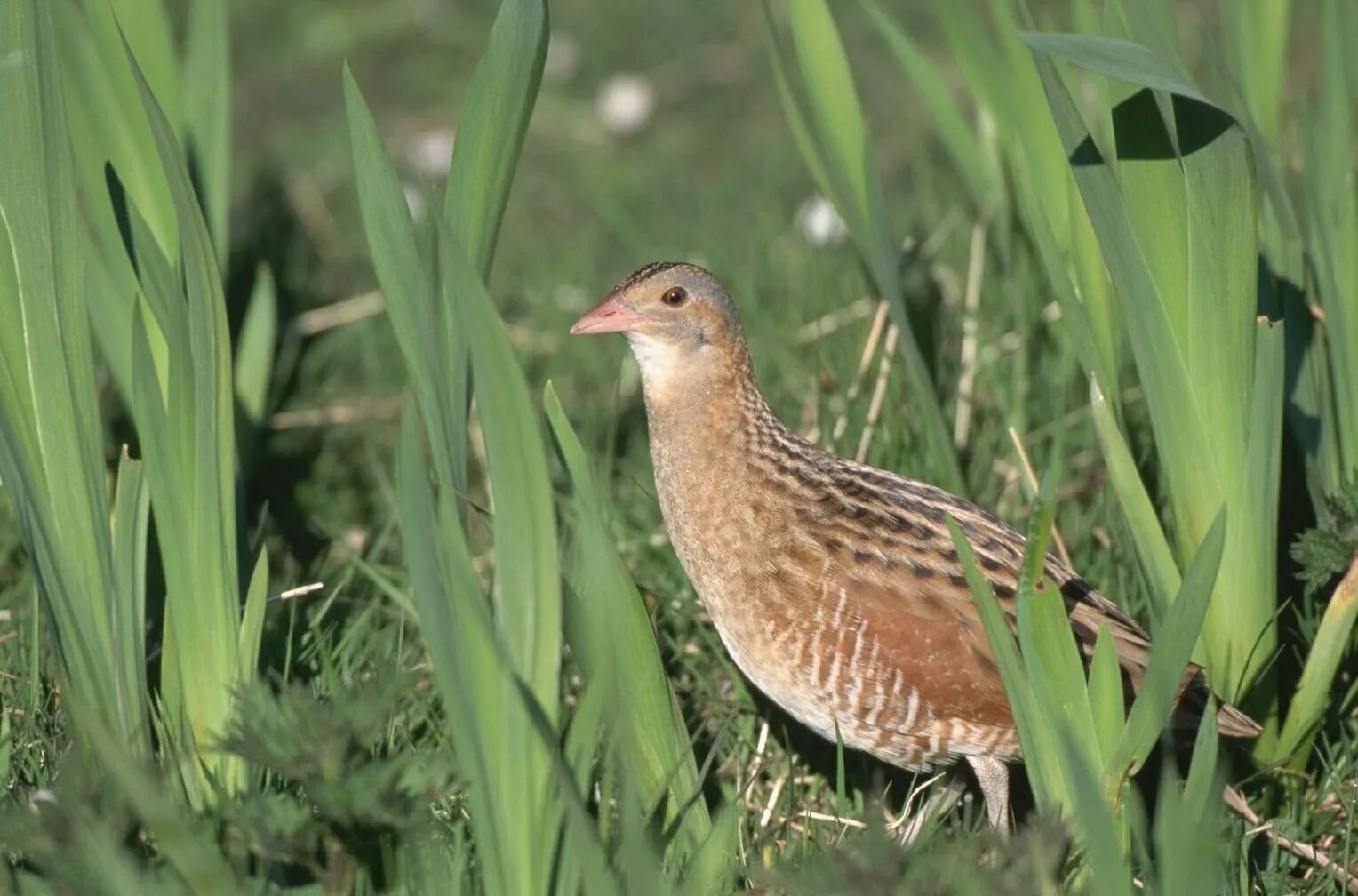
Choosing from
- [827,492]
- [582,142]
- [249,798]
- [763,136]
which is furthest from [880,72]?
[249,798]

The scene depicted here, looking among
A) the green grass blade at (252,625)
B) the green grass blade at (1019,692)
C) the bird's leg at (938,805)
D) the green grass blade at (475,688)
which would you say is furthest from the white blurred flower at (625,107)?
the green grass blade at (475,688)

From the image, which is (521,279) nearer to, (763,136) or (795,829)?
(763,136)

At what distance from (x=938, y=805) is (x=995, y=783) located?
6.3 inches

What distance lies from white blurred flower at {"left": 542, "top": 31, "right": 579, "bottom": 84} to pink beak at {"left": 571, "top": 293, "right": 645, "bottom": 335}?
167 inches

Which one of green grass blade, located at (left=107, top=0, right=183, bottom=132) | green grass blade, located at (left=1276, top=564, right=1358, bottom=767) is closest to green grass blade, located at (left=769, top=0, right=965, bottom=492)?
green grass blade, located at (left=1276, top=564, right=1358, bottom=767)

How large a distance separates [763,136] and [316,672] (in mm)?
3896

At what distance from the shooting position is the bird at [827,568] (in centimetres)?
309

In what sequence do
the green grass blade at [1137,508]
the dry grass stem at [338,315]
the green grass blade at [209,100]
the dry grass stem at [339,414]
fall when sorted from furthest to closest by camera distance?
the dry grass stem at [338,315], the dry grass stem at [339,414], the green grass blade at [209,100], the green grass blade at [1137,508]

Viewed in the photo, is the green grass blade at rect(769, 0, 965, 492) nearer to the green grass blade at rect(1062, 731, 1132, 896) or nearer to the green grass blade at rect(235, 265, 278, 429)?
the green grass blade at rect(235, 265, 278, 429)

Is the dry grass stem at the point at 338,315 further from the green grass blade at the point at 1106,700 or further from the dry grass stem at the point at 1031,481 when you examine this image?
the green grass blade at the point at 1106,700

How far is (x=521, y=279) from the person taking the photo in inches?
229

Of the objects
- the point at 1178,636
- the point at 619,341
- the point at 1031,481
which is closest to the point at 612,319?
the point at 1031,481

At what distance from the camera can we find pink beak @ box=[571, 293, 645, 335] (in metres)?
3.39

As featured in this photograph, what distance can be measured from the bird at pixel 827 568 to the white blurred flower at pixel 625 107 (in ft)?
12.2
